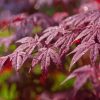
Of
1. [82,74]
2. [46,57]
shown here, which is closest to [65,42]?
[46,57]

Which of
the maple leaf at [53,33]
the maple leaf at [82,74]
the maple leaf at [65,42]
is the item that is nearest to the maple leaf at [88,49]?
the maple leaf at [65,42]

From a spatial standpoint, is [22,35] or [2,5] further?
[2,5]

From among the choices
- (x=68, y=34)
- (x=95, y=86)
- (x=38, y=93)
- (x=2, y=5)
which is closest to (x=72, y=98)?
(x=95, y=86)

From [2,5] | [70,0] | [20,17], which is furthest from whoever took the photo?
[2,5]

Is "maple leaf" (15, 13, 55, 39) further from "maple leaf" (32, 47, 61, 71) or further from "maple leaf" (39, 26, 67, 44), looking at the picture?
"maple leaf" (32, 47, 61, 71)

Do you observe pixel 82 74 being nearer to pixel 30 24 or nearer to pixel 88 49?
pixel 30 24

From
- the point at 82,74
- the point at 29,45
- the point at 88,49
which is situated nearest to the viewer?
the point at 88,49

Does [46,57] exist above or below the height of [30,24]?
below

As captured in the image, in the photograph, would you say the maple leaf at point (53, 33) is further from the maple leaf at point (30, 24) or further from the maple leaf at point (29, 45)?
the maple leaf at point (30, 24)

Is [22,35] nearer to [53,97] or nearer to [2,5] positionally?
[53,97]
